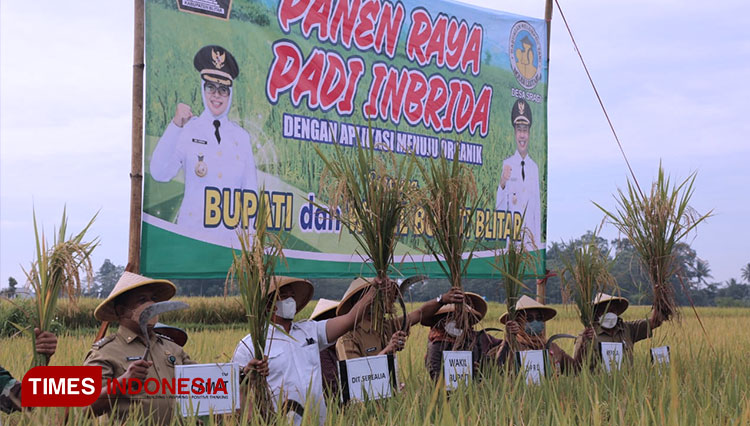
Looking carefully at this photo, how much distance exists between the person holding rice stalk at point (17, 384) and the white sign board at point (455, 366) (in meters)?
2.11

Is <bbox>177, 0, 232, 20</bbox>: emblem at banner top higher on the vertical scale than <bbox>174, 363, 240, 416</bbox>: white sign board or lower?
higher

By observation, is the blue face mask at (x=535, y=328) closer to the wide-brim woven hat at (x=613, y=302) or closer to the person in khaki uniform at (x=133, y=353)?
the wide-brim woven hat at (x=613, y=302)

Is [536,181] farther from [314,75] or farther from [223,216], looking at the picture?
[223,216]

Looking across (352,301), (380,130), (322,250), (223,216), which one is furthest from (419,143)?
(352,301)

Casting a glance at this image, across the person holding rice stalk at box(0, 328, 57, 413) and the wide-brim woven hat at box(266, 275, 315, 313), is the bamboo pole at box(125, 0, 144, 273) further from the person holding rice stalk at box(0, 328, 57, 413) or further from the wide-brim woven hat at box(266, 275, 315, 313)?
the person holding rice stalk at box(0, 328, 57, 413)

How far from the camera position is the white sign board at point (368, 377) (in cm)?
377

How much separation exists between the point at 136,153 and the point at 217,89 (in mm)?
1004

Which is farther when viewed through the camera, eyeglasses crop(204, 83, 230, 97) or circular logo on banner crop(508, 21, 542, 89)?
circular logo on banner crop(508, 21, 542, 89)

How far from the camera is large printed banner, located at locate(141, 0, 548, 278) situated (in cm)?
597

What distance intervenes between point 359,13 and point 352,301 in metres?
3.49

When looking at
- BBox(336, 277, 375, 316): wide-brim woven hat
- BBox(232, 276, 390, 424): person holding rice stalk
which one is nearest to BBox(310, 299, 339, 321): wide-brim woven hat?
BBox(336, 277, 375, 316): wide-brim woven hat

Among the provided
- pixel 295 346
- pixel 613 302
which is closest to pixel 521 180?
pixel 613 302

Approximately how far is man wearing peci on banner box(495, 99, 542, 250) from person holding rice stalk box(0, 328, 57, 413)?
19.4ft

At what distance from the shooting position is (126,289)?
151 inches
